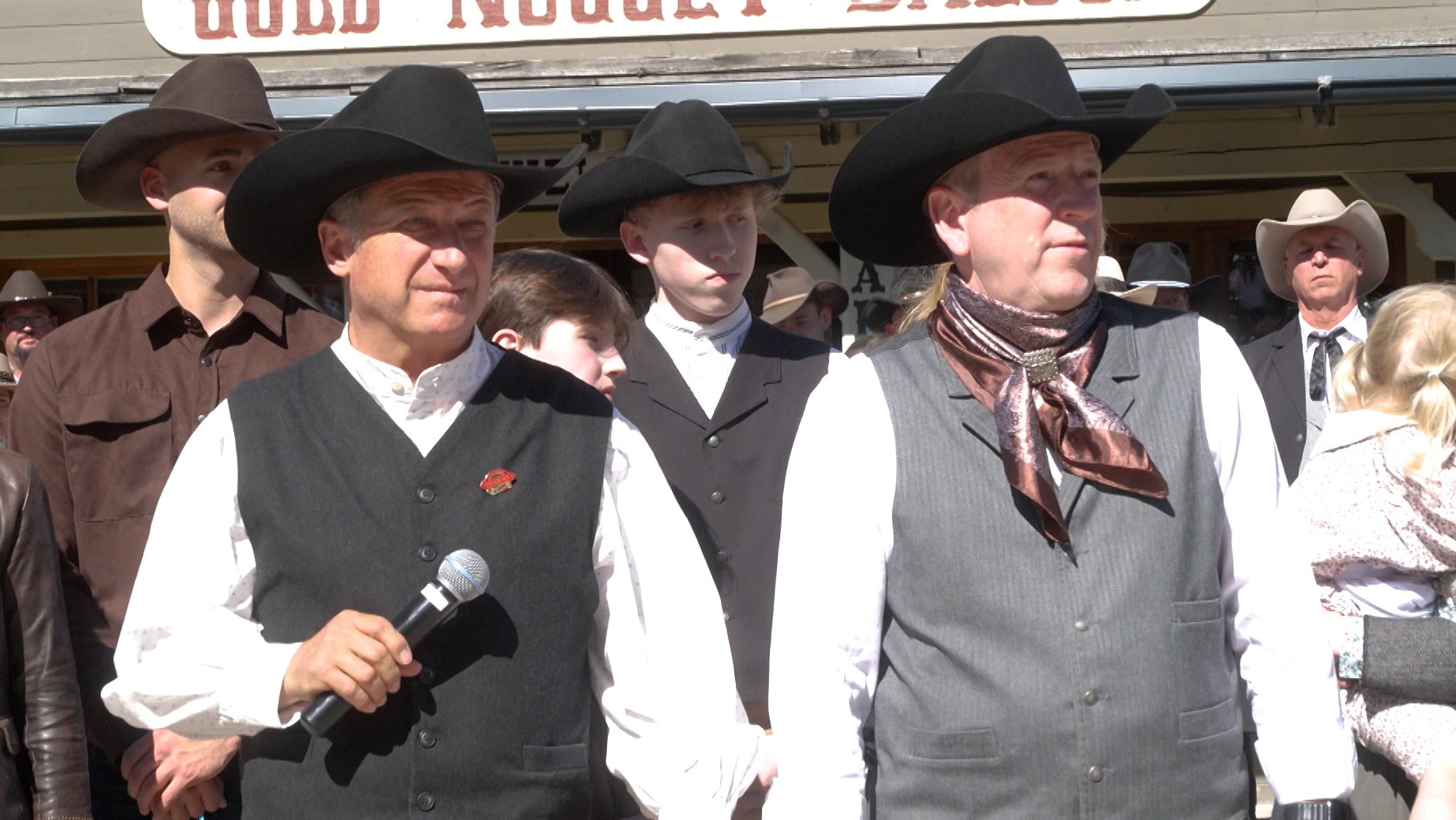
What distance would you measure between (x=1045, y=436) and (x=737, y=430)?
994mm

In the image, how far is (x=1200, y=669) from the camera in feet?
7.36

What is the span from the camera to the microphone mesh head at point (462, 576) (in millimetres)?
2092

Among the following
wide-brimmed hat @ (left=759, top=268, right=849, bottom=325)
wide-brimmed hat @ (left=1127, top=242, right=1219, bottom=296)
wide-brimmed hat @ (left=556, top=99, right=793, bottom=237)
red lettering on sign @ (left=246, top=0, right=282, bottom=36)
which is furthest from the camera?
red lettering on sign @ (left=246, top=0, right=282, bottom=36)

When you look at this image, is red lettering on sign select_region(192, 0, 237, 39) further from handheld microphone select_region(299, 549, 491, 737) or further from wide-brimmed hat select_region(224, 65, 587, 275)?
handheld microphone select_region(299, 549, 491, 737)

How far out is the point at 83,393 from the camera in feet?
9.98

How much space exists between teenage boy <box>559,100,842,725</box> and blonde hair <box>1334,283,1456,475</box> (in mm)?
Result: 1298

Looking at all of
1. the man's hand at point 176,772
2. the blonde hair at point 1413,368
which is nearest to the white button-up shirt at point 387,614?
the man's hand at point 176,772

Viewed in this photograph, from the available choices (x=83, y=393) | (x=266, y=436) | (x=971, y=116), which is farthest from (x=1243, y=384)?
(x=83, y=393)

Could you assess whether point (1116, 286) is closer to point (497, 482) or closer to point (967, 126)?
point (967, 126)

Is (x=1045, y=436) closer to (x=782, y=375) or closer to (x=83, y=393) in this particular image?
(x=782, y=375)

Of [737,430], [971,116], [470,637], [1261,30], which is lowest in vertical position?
[470,637]

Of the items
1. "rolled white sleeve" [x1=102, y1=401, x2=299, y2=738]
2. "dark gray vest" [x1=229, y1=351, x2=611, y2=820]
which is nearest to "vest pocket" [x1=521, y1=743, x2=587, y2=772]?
"dark gray vest" [x1=229, y1=351, x2=611, y2=820]

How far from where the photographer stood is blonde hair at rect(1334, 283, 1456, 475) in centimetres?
338

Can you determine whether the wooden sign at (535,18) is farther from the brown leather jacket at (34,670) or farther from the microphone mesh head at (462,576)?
the microphone mesh head at (462,576)
